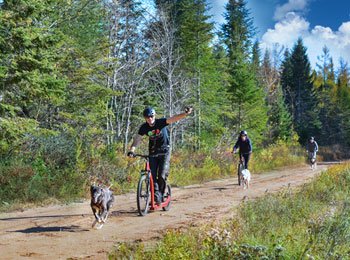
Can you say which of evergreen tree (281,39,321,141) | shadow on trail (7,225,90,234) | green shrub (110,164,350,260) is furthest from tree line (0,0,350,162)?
evergreen tree (281,39,321,141)

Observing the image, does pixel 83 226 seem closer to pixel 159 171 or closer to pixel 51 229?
pixel 51 229

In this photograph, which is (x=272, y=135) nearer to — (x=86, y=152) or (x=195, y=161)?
(x=195, y=161)

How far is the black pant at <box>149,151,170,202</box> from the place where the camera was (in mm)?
7867

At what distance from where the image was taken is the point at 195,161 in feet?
57.7

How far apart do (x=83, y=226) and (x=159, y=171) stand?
2239 mm

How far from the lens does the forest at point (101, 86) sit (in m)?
9.47

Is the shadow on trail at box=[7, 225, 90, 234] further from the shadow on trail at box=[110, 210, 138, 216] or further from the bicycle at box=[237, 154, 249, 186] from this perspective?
the bicycle at box=[237, 154, 249, 186]

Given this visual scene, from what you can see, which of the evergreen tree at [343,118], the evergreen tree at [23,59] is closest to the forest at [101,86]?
the evergreen tree at [23,59]

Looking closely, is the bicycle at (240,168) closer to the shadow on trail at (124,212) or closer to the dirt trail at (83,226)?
the dirt trail at (83,226)

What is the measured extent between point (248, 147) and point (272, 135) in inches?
1050

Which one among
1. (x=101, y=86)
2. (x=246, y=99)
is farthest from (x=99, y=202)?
(x=246, y=99)

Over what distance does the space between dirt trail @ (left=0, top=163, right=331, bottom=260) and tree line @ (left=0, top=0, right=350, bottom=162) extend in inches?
113

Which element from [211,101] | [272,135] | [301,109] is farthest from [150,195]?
[301,109]

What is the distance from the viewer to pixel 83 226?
660 cm
